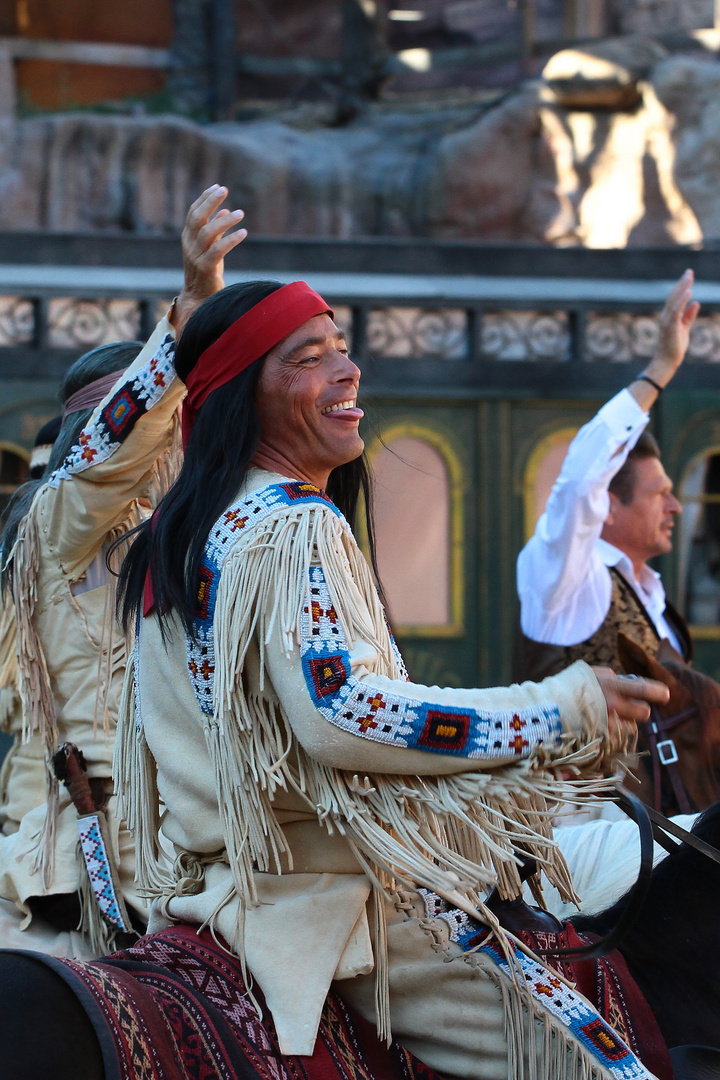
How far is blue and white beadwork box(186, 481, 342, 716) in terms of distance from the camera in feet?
5.61

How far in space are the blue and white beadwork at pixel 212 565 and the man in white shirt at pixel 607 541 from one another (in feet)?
6.08

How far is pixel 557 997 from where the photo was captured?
1710 millimetres

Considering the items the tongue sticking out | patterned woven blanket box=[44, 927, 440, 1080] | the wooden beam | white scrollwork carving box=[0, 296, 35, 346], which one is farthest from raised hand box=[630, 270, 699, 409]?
the wooden beam

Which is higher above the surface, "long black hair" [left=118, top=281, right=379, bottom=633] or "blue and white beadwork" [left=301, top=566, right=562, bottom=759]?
"long black hair" [left=118, top=281, right=379, bottom=633]

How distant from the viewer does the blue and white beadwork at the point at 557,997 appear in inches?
65.4

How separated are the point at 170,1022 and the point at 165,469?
1271 millimetres

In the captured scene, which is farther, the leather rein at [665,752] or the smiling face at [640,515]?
the smiling face at [640,515]

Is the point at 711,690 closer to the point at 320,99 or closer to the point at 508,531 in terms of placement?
the point at 508,531

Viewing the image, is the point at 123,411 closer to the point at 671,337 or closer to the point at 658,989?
the point at 658,989

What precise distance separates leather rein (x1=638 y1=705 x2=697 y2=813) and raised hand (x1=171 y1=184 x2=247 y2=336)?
1638 millimetres

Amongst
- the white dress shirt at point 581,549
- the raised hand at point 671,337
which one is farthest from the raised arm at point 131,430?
the raised hand at point 671,337

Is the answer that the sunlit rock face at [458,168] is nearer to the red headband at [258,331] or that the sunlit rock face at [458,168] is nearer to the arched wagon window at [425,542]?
the arched wagon window at [425,542]

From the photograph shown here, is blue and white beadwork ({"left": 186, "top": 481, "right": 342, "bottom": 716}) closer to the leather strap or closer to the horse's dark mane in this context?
the leather strap

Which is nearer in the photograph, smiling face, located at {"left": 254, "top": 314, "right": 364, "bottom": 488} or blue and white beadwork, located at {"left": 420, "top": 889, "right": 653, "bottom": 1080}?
blue and white beadwork, located at {"left": 420, "top": 889, "right": 653, "bottom": 1080}
